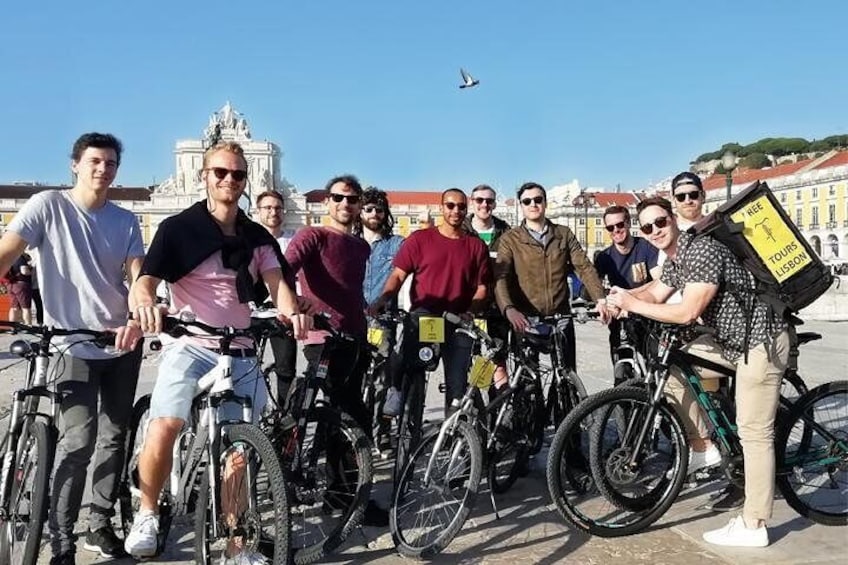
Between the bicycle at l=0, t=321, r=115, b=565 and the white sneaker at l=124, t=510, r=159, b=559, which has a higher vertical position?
the bicycle at l=0, t=321, r=115, b=565

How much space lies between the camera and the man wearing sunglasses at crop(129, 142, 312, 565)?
3.03m

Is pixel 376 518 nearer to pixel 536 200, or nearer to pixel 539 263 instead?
pixel 539 263

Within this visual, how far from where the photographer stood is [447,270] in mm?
4500

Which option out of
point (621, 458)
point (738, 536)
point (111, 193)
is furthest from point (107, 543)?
point (111, 193)

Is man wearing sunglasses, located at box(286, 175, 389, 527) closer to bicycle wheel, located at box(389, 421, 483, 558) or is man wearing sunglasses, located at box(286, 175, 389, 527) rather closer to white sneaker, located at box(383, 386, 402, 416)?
white sneaker, located at box(383, 386, 402, 416)

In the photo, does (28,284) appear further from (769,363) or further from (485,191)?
(769,363)

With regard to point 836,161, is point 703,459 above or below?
below

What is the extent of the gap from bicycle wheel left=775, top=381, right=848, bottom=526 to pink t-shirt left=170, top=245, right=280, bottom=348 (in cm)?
274

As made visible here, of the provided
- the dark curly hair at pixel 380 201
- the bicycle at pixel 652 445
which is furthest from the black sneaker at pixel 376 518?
the dark curly hair at pixel 380 201

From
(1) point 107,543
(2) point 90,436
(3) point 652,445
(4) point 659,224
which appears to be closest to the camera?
(2) point 90,436

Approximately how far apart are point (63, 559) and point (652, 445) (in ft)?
9.16

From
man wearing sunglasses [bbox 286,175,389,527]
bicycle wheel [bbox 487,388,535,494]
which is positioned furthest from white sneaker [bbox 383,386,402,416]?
bicycle wheel [bbox 487,388,535,494]

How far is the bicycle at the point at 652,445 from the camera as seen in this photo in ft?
11.7

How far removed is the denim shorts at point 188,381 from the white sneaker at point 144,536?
1.66 ft
